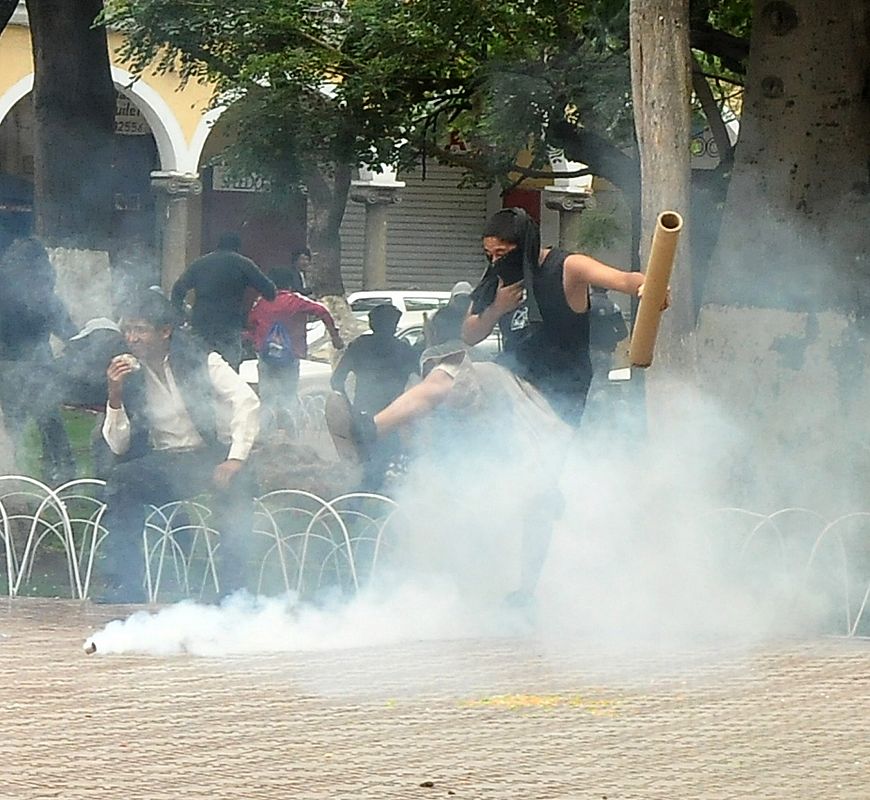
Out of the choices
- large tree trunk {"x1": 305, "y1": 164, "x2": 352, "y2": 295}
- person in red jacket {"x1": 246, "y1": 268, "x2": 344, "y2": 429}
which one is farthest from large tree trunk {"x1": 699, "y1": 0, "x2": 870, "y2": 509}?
large tree trunk {"x1": 305, "y1": 164, "x2": 352, "y2": 295}

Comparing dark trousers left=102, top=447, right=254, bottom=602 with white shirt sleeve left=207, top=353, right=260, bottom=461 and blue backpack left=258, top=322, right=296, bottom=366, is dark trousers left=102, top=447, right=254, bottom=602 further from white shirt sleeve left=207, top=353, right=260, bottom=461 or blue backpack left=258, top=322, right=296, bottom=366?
blue backpack left=258, top=322, right=296, bottom=366

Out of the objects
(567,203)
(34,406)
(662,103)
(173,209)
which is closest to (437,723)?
(662,103)

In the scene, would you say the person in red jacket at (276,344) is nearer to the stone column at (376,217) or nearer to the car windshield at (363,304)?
the car windshield at (363,304)

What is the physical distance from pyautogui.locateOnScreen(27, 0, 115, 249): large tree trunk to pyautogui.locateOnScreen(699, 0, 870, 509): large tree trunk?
12.5 feet

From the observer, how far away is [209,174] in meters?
22.0

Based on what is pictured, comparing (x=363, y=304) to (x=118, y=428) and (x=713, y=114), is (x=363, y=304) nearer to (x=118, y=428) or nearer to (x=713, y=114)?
(x=713, y=114)

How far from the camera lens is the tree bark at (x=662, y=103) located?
6527 mm

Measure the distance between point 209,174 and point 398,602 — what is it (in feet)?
52.4

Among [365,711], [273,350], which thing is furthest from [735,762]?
[273,350]

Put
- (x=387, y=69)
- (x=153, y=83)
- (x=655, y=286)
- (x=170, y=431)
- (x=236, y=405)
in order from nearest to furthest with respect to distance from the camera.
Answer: (x=655, y=286), (x=236, y=405), (x=170, y=431), (x=387, y=69), (x=153, y=83)

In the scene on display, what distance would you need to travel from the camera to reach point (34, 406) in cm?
846

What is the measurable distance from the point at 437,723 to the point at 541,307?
6.33 ft

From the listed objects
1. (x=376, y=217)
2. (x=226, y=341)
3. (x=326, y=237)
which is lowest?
(x=376, y=217)

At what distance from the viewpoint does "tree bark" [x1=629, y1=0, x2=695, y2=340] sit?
6.53m
